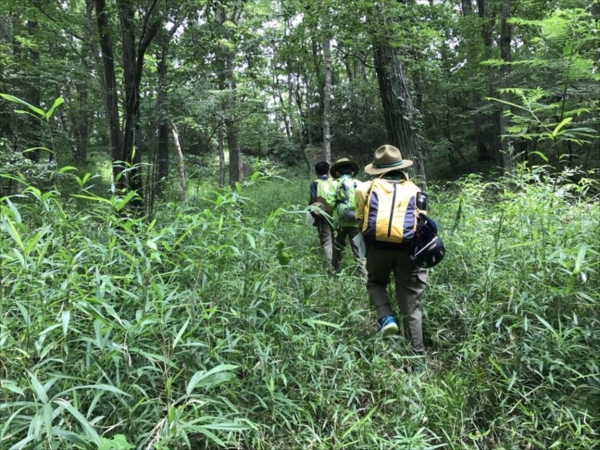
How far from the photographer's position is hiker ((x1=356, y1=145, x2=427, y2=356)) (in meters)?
2.81

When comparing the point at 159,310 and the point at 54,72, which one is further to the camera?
the point at 54,72

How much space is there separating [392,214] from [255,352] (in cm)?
148

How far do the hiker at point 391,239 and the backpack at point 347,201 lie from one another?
126 centimetres

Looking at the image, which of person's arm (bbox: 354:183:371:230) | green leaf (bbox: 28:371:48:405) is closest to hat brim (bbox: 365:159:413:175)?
person's arm (bbox: 354:183:371:230)

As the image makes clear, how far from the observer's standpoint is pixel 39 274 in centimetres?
204

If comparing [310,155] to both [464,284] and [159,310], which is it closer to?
[464,284]

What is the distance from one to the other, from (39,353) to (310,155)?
1869cm

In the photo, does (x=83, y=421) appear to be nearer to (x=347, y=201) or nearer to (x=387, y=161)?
(x=387, y=161)

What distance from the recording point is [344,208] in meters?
4.46

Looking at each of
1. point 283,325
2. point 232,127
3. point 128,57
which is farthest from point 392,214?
point 232,127

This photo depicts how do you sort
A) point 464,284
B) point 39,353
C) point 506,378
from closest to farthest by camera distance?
1. point 39,353
2. point 506,378
3. point 464,284

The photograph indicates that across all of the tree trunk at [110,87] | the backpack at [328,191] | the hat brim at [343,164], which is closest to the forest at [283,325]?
the tree trunk at [110,87]

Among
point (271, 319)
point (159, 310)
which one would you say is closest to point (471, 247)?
point (271, 319)

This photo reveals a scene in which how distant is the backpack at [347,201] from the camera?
14.6 ft
